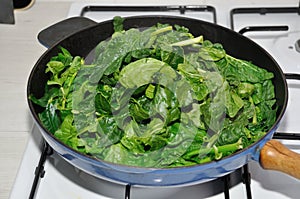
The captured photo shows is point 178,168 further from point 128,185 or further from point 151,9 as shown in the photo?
point 151,9

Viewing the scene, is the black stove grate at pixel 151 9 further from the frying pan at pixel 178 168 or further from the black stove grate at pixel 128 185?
the black stove grate at pixel 128 185

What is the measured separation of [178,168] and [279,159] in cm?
14

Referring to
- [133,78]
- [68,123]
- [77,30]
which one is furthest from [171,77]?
[77,30]

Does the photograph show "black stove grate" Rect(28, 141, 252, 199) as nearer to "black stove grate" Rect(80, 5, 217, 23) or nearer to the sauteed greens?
the sauteed greens

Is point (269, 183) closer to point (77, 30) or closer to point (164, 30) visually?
point (164, 30)

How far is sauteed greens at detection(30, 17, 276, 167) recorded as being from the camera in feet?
2.31

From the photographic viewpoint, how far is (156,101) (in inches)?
28.4

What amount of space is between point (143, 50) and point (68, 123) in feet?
0.53

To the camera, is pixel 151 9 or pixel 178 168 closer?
pixel 178 168

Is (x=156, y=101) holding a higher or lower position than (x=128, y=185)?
higher

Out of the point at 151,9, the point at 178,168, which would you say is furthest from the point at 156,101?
the point at 151,9

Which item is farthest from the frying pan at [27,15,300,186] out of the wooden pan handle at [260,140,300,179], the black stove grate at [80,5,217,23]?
the black stove grate at [80,5,217,23]

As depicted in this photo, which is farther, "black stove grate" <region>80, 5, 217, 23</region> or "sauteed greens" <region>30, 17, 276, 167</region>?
"black stove grate" <region>80, 5, 217, 23</region>

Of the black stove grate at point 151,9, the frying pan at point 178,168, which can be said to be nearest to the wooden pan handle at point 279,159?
the frying pan at point 178,168
